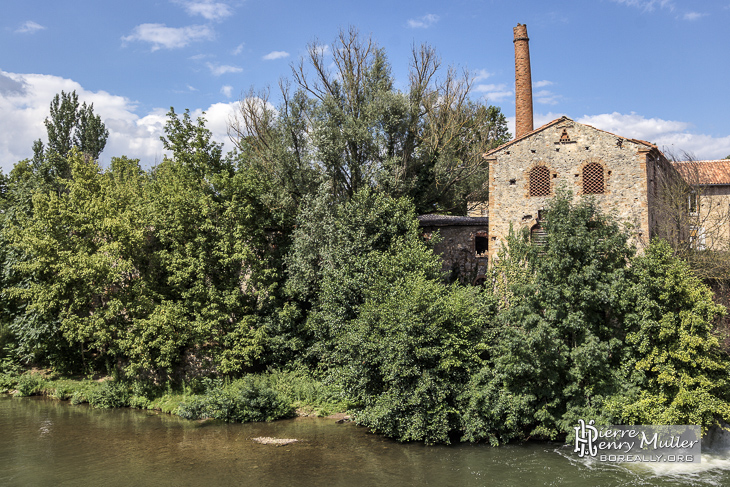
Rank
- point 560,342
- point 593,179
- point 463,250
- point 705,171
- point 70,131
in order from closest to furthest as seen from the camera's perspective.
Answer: point 560,342
point 593,179
point 463,250
point 705,171
point 70,131

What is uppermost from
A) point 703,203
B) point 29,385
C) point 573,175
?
point 703,203

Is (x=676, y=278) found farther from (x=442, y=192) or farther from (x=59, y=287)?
(x=59, y=287)

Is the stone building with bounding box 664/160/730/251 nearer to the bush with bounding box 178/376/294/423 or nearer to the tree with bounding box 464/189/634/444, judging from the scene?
the tree with bounding box 464/189/634/444

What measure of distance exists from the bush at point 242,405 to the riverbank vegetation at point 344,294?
3.4 inches

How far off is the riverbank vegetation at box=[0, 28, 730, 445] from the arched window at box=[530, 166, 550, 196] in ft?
4.22

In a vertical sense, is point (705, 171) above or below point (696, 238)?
above

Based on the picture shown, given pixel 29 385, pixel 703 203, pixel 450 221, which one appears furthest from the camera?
pixel 703 203

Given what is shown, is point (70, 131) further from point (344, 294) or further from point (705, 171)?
point (705, 171)

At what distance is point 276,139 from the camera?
25219 mm

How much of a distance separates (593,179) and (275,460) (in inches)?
579

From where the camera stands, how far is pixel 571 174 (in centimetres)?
2016

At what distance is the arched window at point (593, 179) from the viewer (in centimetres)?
1975

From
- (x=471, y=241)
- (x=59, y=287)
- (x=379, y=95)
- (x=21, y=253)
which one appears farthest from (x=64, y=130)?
(x=471, y=241)

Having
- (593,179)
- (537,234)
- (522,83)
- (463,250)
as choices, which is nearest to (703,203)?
(522,83)
